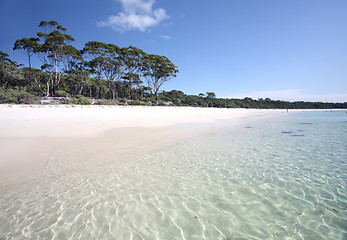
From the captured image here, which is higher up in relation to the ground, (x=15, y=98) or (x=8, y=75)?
(x=8, y=75)

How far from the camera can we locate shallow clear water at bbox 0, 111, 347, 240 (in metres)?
2.10

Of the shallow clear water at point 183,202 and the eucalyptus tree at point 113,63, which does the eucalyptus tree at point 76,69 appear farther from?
the shallow clear water at point 183,202

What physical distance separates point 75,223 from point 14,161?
12.3 ft

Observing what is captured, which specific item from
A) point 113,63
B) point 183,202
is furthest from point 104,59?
point 183,202

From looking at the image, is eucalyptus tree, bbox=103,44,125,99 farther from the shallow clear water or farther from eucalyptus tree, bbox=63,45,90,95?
the shallow clear water

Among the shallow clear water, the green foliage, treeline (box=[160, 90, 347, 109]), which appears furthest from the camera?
treeline (box=[160, 90, 347, 109])

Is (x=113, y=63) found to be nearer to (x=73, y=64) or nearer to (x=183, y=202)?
(x=73, y=64)

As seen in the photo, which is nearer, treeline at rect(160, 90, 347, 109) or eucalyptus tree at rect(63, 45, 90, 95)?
eucalyptus tree at rect(63, 45, 90, 95)

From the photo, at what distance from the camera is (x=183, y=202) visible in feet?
8.94

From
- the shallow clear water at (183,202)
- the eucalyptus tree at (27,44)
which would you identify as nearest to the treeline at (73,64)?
the eucalyptus tree at (27,44)

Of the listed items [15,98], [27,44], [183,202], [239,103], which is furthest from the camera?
[239,103]

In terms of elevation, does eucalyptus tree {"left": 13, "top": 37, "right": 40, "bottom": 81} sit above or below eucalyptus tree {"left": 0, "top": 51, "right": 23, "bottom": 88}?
above

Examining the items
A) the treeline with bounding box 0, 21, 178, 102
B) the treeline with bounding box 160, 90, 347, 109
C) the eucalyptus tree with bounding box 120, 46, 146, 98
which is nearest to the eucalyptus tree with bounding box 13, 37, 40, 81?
the treeline with bounding box 0, 21, 178, 102

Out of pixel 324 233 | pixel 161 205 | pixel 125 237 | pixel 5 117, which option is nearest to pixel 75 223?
pixel 125 237
